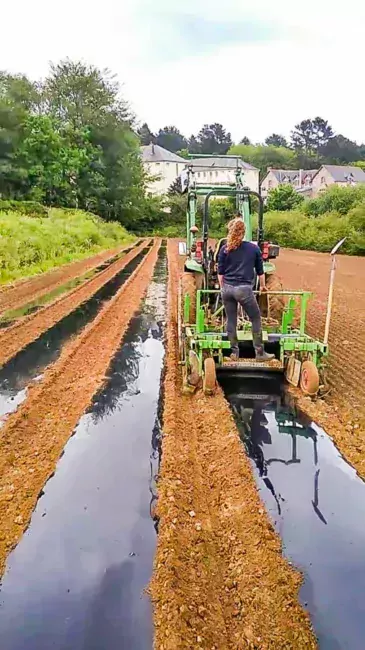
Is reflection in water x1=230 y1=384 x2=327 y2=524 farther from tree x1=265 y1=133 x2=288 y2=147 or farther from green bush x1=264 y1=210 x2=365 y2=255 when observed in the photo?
tree x1=265 y1=133 x2=288 y2=147

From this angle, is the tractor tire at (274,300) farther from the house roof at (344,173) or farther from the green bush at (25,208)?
the house roof at (344,173)

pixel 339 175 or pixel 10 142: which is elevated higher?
pixel 10 142

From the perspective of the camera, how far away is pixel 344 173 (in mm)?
62094

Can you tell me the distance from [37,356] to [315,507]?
495 centimetres

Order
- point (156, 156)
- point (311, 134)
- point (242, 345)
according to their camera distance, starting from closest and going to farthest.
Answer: point (242, 345) → point (156, 156) → point (311, 134)

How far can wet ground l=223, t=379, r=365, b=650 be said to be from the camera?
9.62ft

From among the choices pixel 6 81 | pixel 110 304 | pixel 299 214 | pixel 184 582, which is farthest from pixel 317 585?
pixel 6 81

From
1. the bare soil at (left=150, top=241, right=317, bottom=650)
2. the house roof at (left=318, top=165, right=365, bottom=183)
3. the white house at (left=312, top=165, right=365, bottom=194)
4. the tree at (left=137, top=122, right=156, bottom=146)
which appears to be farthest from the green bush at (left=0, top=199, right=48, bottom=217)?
the tree at (left=137, top=122, right=156, bottom=146)

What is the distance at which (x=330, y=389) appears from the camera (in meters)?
6.41

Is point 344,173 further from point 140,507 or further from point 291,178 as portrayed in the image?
point 140,507

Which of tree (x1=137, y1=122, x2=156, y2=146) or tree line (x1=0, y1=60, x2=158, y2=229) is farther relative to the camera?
tree (x1=137, y1=122, x2=156, y2=146)

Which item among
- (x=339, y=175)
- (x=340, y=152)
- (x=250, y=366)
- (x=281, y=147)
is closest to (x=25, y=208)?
(x=250, y=366)

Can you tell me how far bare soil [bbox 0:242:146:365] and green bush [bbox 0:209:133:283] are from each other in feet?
7.88

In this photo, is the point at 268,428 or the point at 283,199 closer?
the point at 268,428
